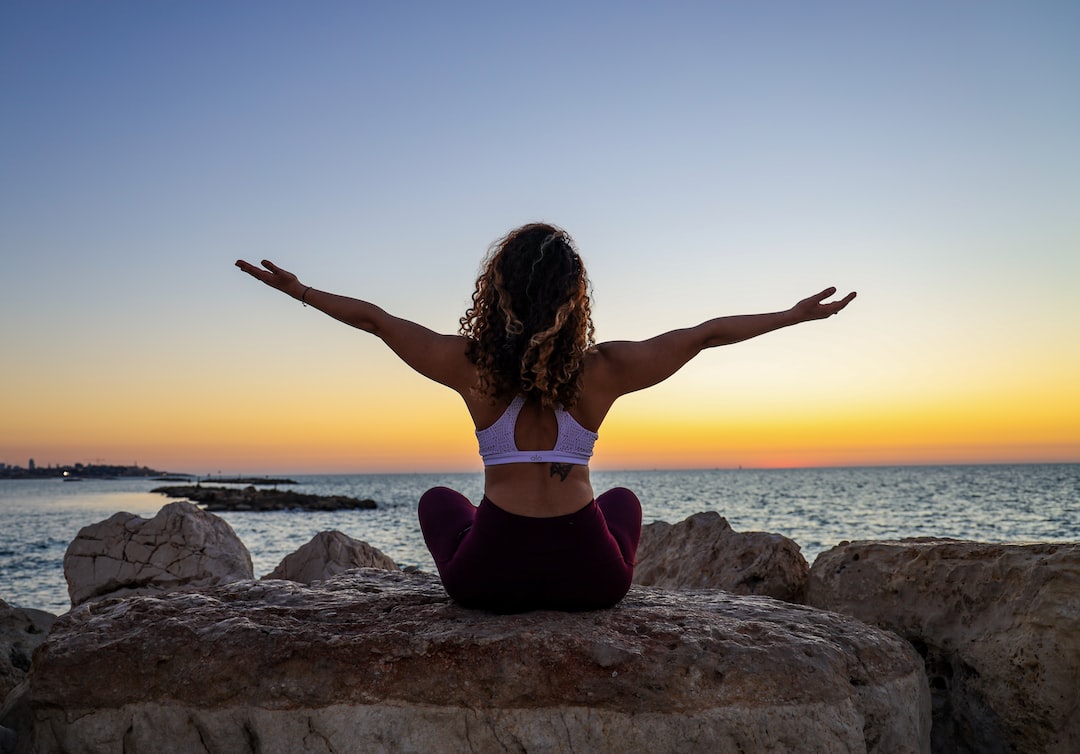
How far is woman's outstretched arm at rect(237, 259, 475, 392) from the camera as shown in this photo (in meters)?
4.15

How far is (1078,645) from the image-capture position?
423 centimetres

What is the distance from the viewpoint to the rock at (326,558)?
9094 mm

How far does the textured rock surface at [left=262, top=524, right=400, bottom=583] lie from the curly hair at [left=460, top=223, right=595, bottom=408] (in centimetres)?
575

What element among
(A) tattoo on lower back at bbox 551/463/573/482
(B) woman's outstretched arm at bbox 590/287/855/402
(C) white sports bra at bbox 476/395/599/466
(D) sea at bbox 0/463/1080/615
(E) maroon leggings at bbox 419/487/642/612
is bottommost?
(D) sea at bbox 0/463/1080/615

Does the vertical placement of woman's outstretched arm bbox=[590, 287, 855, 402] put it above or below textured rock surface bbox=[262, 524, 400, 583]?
above

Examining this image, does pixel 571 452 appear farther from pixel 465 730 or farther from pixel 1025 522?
pixel 1025 522

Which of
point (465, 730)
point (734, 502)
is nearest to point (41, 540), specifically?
point (465, 730)

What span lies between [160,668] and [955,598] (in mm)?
4425

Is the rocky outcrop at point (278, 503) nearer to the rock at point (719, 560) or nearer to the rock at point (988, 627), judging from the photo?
the rock at point (719, 560)

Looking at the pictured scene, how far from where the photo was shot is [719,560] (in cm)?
693

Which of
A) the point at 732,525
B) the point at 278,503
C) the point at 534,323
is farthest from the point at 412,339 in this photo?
the point at 278,503

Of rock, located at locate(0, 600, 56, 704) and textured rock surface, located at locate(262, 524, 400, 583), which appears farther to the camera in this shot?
textured rock surface, located at locate(262, 524, 400, 583)

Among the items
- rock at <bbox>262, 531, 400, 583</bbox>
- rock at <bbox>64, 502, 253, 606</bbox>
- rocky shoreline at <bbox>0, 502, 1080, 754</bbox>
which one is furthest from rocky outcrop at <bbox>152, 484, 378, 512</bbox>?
rocky shoreline at <bbox>0, 502, 1080, 754</bbox>

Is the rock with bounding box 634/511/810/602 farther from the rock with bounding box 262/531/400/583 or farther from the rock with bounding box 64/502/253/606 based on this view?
the rock with bounding box 64/502/253/606
